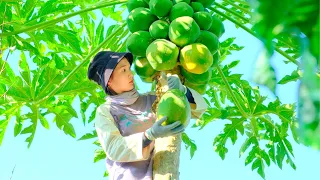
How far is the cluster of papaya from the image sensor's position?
2621 mm

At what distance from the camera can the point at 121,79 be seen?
2.83m

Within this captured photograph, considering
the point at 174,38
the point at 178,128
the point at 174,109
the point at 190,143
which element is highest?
the point at 174,38

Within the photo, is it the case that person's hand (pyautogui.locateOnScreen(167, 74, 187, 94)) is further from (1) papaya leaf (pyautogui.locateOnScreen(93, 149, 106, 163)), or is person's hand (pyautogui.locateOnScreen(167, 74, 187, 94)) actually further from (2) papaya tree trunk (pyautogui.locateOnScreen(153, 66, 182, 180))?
(1) papaya leaf (pyautogui.locateOnScreen(93, 149, 106, 163))

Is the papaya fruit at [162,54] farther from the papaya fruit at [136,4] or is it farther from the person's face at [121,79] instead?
the papaya fruit at [136,4]

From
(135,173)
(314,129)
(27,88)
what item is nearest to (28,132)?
(27,88)

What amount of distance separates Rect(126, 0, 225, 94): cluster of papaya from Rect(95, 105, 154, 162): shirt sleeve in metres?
0.45

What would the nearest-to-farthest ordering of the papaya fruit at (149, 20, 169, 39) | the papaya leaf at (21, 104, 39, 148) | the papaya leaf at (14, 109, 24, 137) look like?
the papaya fruit at (149, 20, 169, 39)
the papaya leaf at (21, 104, 39, 148)
the papaya leaf at (14, 109, 24, 137)

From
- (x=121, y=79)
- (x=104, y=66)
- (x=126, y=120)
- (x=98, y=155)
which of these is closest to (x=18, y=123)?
(x=98, y=155)

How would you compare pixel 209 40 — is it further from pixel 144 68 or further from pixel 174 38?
pixel 144 68

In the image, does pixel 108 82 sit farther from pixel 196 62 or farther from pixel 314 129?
pixel 314 129

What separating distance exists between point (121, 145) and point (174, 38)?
73 cm

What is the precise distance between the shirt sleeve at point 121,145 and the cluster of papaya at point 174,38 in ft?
1.49

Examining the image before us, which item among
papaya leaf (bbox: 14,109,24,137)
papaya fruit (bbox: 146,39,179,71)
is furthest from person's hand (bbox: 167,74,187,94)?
papaya leaf (bbox: 14,109,24,137)

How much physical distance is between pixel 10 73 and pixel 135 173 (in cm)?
192
